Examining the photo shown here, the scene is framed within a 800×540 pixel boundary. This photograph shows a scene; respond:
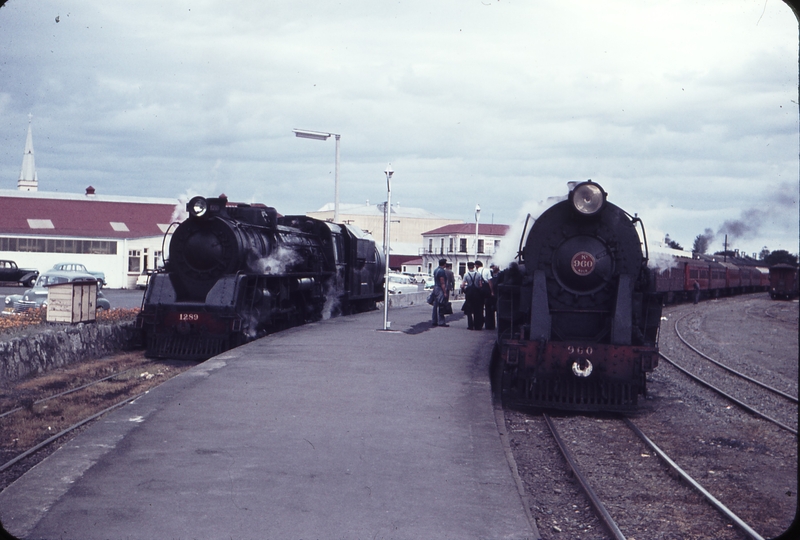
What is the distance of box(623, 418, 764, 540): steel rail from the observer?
5.62m

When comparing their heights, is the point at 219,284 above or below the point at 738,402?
above

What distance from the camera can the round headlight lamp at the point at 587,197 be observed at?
10242 millimetres

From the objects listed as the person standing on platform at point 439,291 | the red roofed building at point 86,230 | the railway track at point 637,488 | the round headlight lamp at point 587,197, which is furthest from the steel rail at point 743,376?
the red roofed building at point 86,230

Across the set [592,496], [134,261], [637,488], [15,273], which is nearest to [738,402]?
[637,488]

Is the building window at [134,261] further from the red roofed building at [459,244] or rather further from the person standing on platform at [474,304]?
the red roofed building at [459,244]

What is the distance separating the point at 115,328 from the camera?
15.5 m

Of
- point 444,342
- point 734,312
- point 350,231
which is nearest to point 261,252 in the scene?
point 444,342

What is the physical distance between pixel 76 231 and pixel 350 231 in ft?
53.0

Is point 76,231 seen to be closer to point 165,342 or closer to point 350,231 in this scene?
point 350,231

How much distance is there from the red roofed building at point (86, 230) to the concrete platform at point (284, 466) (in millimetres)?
18567

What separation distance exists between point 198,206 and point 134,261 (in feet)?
97.5

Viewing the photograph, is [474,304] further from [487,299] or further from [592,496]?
[592,496]

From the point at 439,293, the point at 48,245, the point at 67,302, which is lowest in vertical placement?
the point at 67,302

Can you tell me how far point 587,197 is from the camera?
10.3 meters
